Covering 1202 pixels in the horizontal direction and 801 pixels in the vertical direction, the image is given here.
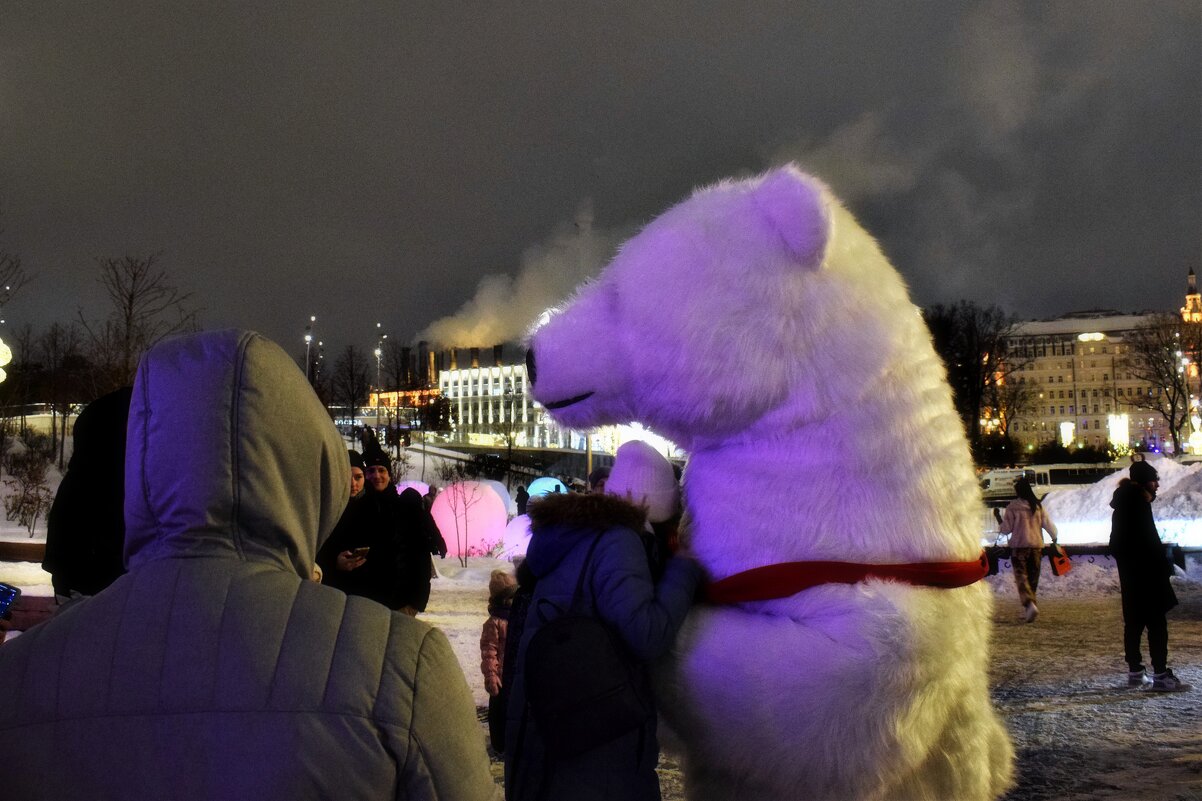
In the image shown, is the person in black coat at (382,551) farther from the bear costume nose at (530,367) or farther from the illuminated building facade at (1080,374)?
the illuminated building facade at (1080,374)

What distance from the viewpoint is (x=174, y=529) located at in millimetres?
1159

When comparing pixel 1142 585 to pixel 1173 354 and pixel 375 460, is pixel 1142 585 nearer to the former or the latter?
pixel 375 460

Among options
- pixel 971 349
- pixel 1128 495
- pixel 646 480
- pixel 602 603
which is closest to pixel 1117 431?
pixel 971 349

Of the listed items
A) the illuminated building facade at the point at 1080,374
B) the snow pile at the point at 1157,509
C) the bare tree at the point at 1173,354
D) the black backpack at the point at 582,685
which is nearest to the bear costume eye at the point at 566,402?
the black backpack at the point at 582,685

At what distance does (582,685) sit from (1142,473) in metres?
7.29

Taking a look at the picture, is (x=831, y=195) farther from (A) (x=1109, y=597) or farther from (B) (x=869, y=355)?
(A) (x=1109, y=597)

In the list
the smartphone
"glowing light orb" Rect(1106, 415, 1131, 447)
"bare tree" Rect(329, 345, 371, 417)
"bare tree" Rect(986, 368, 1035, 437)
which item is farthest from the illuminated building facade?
the smartphone

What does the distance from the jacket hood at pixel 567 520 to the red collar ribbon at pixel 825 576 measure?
0.50m

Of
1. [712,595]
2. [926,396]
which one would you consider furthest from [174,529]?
[926,396]

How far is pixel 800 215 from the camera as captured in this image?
1937 millimetres

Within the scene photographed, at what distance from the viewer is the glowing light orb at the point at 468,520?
53.0ft

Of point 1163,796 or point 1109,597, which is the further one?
point 1109,597

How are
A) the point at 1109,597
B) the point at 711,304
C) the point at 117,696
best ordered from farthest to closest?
1. the point at 1109,597
2. the point at 711,304
3. the point at 117,696

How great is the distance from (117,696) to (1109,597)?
13784 millimetres
